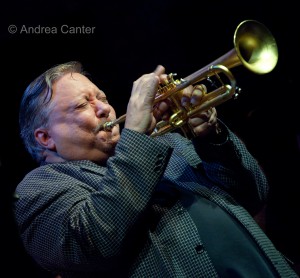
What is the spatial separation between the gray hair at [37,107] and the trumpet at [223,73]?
50 cm

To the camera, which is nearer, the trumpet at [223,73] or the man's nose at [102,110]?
the trumpet at [223,73]

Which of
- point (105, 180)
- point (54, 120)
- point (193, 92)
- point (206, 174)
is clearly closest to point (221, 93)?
point (193, 92)

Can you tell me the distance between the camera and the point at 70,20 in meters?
3.48

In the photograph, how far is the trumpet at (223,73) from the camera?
1946mm

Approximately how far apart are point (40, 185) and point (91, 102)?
65 centimetres

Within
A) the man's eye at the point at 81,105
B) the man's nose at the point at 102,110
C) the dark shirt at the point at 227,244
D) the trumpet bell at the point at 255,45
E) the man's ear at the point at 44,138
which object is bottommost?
the dark shirt at the point at 227,244

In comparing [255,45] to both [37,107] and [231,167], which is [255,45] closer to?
[231,167]

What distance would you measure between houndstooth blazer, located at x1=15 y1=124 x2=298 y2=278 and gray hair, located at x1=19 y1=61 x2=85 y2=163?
1.29 feet

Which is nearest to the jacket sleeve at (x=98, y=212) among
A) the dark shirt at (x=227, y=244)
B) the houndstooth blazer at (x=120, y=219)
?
the houndstooth blazer at (x=120, y=219)

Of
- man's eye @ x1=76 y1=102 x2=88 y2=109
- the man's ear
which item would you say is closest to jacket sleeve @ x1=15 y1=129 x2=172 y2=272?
the man's ear

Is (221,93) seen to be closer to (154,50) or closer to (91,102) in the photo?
(91,102)

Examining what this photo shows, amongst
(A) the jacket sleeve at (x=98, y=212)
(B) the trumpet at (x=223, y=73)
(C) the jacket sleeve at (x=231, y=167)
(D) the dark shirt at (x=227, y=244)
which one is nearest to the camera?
(A) the jacket sleeve at (x=98, y=212)

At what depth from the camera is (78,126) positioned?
2184 millimetres

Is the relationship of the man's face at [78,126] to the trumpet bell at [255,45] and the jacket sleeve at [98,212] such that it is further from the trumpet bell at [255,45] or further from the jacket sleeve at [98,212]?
the trumpet bell at [255,45]
